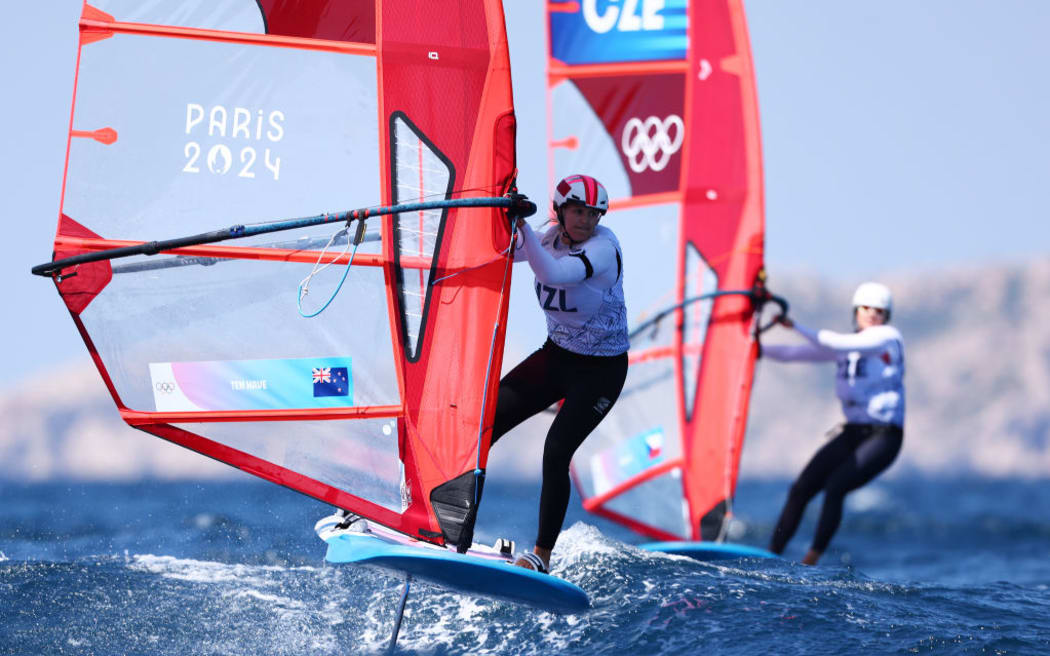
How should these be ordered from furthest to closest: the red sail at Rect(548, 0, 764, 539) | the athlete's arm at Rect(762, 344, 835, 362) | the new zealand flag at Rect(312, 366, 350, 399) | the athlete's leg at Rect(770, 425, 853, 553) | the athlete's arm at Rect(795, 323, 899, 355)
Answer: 1. the red sail at Rect(548, 0, 764, 539)
2. the athlete's arm at Rect(762, 344, 835, 362)
3. the athlete's leg at Rect(770, 425, 853, 553)
4. the athlete's arm at Rect(795, 323, 899, 355)
5. the new zealand flag at Rect(312, 366, 350, 399)

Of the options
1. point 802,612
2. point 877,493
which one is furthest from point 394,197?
point 877,493

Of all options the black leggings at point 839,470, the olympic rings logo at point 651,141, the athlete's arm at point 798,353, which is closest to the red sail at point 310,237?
the black leggings at point 839,470

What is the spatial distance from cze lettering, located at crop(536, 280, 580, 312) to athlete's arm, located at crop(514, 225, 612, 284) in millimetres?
184

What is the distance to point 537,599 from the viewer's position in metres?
4.93

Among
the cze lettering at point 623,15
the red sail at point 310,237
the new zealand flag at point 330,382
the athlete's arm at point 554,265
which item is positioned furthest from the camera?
the cze lettering at point 623,15

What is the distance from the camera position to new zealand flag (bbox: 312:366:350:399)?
5.13 metres

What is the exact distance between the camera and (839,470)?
25.5 feet

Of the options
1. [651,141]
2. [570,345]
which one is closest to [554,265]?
[570,345]

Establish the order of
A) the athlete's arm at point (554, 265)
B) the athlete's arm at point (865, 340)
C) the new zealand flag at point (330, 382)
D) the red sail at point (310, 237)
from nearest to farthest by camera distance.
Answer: the athlete's arm at point (554, 265), the red sail at point (310, 237), the new zealand flag at point (330, 382), the athlete's arm at point (865, 340)

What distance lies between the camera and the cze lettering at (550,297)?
5.19 metres

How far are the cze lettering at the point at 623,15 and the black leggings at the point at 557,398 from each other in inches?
157

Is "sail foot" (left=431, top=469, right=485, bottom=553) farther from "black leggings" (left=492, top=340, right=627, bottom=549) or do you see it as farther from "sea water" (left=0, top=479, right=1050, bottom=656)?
"sea water" (left=0, top=479, right=1050, bottom=656)

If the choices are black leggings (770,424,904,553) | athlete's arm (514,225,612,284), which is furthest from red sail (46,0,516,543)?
black leggings (770,424,904,553)

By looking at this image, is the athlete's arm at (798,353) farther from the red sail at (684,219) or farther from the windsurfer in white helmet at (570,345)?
the windsurfer in white helmet at (570,345)
